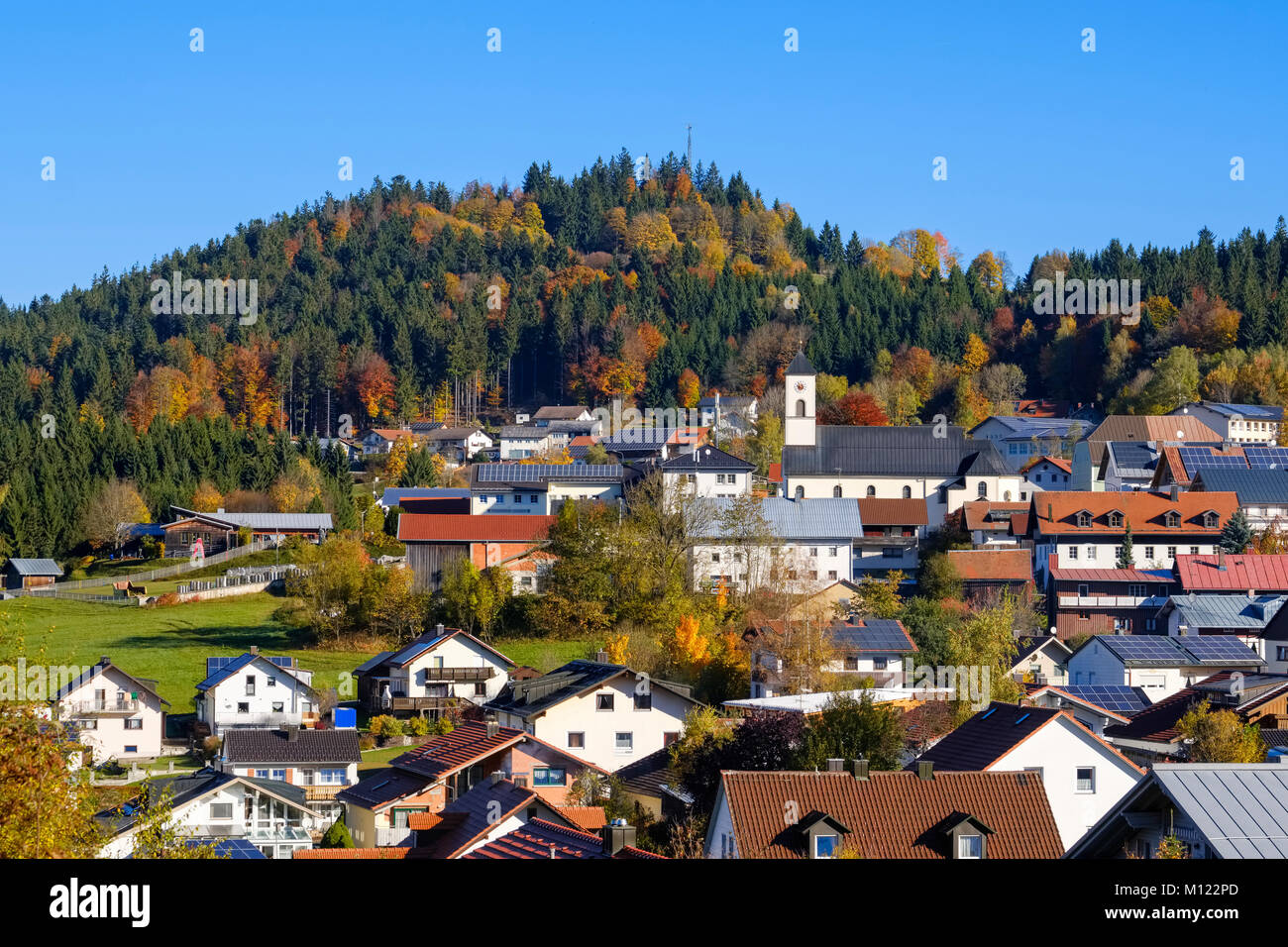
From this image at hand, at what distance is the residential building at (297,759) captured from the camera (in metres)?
34.1

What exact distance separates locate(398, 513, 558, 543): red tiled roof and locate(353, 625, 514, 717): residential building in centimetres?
1020

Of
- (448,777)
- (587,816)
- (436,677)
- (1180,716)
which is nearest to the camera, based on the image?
(587,816)

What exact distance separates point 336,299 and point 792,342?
136ft

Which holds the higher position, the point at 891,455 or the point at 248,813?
the point at 891,455

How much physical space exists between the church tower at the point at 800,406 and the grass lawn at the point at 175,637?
1010 inches

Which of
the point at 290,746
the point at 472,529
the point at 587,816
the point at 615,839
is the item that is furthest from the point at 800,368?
the point at 615,839

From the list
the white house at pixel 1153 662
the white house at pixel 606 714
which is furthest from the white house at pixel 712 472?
the white house at pixel 606 714

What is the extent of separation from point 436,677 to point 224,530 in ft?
88.4

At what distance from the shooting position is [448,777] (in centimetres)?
2731

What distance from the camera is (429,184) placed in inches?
6673

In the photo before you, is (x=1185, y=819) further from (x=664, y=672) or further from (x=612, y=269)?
(x=612, y=269)

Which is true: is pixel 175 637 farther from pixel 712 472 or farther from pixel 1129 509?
pixel 1129 509

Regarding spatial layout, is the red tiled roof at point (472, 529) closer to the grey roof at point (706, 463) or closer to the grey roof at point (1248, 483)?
the grey roof at point (706, 463)

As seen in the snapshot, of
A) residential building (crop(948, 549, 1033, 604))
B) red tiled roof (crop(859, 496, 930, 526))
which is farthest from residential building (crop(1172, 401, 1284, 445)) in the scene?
residential building (crop(948, 549, 1033, 604))
